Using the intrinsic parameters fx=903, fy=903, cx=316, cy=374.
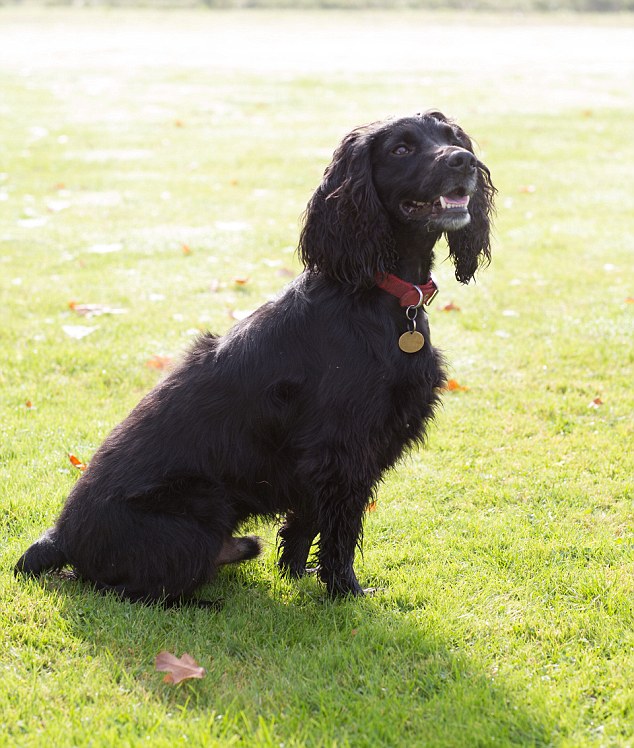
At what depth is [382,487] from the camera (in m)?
4.79

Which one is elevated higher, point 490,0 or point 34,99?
point 490,0

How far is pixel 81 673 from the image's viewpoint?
10.6 ft

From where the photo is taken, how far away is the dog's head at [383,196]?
3.67 metres

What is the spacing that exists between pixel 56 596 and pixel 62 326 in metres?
3.39

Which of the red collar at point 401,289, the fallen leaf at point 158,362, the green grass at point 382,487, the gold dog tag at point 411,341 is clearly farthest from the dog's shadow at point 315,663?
the fallen leaf at point 158,362

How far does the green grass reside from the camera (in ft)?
10.2

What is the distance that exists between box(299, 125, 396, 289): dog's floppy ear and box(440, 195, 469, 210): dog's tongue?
9.6 inches

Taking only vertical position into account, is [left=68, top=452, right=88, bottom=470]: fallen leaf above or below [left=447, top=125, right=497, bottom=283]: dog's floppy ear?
below

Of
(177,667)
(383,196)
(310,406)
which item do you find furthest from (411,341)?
(177,667)

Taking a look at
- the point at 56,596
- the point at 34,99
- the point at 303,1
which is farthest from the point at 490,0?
the point at 56,596

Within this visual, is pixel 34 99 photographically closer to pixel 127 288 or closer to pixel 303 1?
pixel 127 288

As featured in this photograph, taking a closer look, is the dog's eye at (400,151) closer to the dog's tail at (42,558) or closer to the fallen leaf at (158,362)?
the dog's tail at (42,558)

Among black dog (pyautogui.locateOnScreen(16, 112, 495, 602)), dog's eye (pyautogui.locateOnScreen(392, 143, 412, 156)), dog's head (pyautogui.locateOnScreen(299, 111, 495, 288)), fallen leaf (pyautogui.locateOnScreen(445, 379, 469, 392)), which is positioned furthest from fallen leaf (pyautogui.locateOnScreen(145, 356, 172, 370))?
dog's eye (pyautogui.locateOnScreen(392, 143, 412, 156))

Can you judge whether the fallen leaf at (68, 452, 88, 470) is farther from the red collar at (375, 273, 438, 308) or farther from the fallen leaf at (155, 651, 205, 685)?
the red collar at (375, 273, 438, 308)
